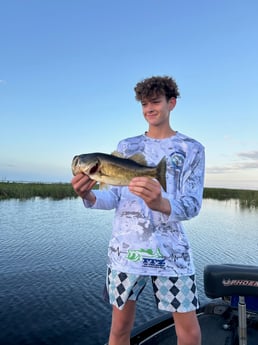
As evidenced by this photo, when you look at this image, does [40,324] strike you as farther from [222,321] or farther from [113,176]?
[113,176]

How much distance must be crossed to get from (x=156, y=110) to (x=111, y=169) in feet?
2.53

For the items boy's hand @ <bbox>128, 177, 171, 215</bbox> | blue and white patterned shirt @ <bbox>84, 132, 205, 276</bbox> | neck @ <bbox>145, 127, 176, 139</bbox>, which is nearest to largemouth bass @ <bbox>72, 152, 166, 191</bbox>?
boy's hand @ <bbox>128, 177, 171, 215</bbox>

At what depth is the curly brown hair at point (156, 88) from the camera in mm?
2977

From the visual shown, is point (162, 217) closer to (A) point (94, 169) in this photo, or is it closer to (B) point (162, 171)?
(B) point (162, 171)

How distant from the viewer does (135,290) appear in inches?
112

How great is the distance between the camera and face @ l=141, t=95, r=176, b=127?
2.98 m

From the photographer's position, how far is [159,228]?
2.86 metres

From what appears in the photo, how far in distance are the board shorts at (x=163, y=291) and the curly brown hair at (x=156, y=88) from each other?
1568mm

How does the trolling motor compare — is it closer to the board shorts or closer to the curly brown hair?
the board shorts

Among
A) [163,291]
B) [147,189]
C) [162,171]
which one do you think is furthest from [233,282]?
[147,189]

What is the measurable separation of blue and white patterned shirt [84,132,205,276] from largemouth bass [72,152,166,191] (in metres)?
0.28

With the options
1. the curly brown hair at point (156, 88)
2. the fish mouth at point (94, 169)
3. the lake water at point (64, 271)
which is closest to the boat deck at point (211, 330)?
the fish mouth at point (94, 169)

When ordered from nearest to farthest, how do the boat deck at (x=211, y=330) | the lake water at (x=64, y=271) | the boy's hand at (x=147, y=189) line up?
the boy's hand at (x=147, y=189) < the boat deck at (x=211, y=330) < the lake water at (x=64, y=271)

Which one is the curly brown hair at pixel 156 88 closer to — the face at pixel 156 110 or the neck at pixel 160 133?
the face at pixel 156 110
